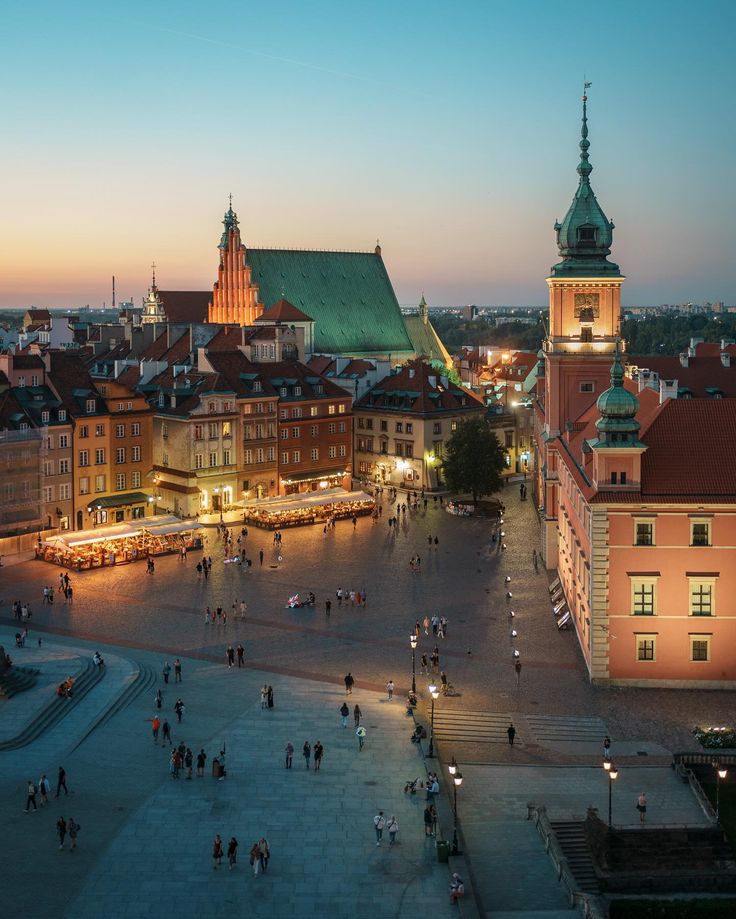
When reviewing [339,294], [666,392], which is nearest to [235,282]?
[339,294]

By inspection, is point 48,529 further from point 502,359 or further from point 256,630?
point 502,359

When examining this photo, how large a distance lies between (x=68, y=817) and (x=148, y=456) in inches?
1816

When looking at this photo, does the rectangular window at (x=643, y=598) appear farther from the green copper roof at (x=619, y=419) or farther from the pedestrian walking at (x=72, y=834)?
the pedestrian walking at (x=72, y=834)

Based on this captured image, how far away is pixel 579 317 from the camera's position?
6316 cm

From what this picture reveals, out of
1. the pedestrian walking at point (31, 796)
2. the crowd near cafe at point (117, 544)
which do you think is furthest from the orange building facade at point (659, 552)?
the crowd near cafe at point (117, 544)

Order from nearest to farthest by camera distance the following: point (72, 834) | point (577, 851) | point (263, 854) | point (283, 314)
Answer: point (263, 854) → point (72, 834) → point (577, 851) → point (283, 314)

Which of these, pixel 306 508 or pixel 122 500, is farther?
pixel 306 508

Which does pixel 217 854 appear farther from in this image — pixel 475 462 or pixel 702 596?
pixel 475 462

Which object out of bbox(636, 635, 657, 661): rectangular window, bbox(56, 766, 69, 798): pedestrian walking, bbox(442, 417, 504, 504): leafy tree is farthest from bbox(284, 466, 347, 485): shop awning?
bbox(56, 766, 69, 798): pedestrian walking

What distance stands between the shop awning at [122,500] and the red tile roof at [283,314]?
31.0 m

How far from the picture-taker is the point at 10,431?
2611 inches

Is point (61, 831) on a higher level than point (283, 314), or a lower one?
lower

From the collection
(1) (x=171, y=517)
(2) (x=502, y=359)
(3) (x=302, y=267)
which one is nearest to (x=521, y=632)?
(1) (x=171, y=517)

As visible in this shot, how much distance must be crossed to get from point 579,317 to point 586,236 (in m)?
4.53
